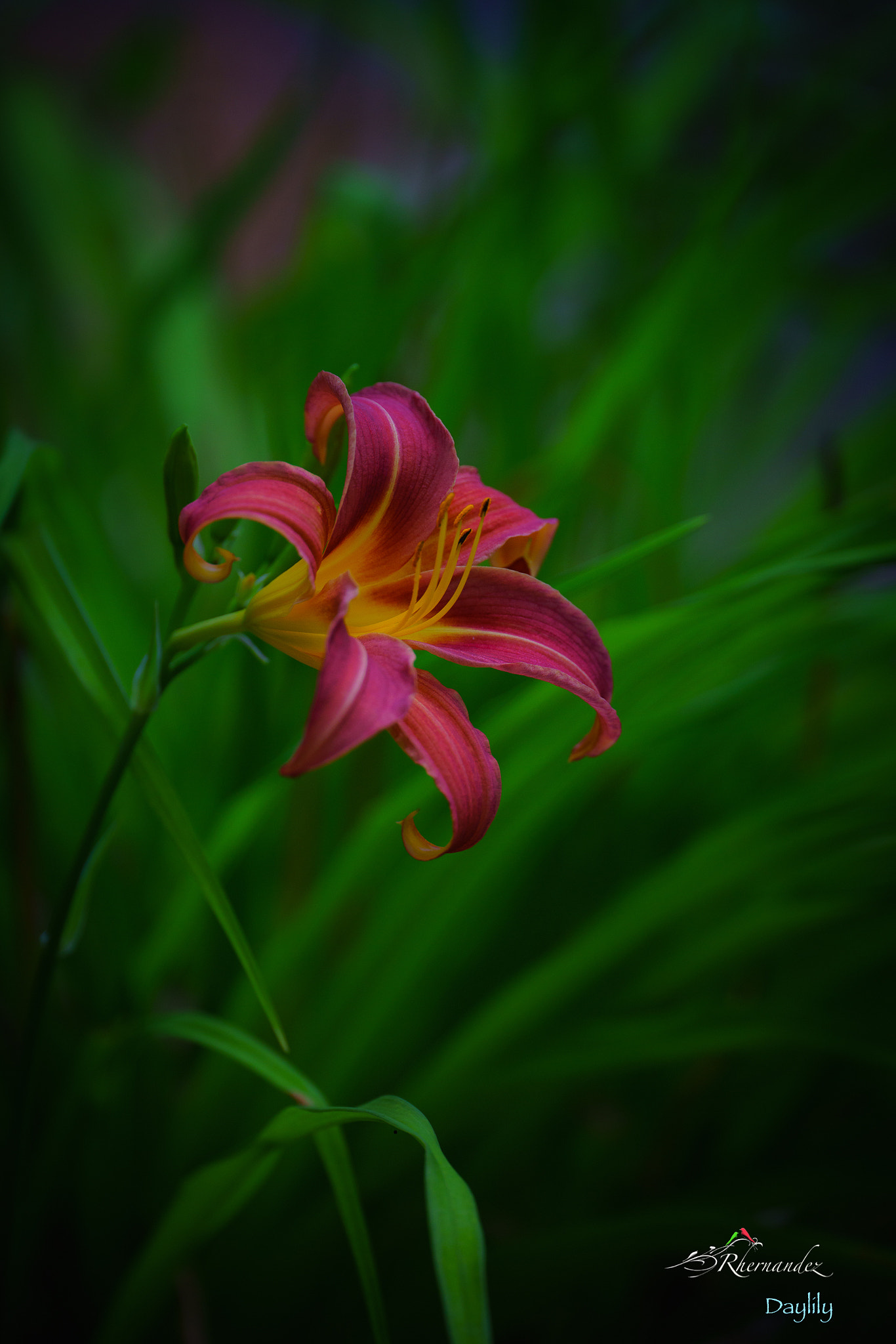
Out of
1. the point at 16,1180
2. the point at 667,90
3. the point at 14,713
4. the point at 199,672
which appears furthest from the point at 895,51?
the point at 16,1180

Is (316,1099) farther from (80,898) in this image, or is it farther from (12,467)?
(12,467)

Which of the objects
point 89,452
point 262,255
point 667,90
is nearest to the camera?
point 89,452

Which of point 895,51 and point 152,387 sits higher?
point 895,51

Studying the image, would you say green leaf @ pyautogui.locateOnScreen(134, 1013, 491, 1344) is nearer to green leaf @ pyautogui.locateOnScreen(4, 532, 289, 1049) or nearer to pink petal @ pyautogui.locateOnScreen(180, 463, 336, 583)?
green leaf @ pyautogui.locateOnScreen(4, 532, 289, 1049)

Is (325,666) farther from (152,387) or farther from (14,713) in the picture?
(152,387)
